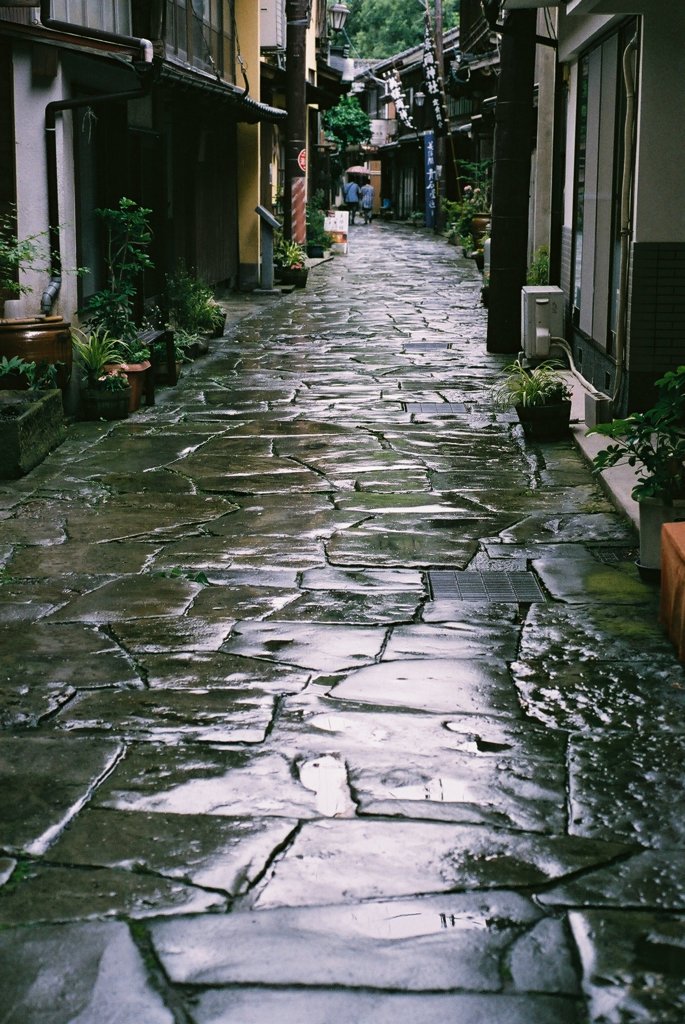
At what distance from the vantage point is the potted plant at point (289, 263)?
29.5 meters

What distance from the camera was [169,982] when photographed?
384 cm

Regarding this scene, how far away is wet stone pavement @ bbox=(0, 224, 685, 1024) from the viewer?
3914 millimetres

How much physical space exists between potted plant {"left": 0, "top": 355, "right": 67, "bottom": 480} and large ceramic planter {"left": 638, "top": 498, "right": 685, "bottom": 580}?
213 inches

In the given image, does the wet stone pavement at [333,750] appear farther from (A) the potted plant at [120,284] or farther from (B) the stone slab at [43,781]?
(A) the potted plant at [120,284]

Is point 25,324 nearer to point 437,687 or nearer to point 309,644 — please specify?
point 309,644

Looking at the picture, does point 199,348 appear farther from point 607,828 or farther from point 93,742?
point 607,828

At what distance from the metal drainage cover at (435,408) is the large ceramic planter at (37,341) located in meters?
3.83

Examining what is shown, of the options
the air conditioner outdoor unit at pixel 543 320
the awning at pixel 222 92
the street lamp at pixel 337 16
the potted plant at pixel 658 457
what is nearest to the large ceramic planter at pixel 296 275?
the awning at pixel 222 92

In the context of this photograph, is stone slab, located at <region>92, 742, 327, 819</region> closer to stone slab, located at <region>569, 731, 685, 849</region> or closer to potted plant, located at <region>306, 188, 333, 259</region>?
stone slab, located at <region>569, 731, 685, 849</region>

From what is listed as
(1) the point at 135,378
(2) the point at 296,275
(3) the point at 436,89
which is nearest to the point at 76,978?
(1) the point at 135,378

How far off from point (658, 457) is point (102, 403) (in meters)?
7.46

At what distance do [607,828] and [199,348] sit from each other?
1456 cm

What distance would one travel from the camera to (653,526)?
26.0 ft

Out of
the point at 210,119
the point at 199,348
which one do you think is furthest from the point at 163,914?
the point at 210,119
